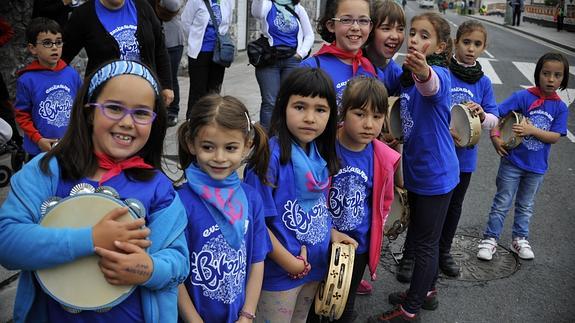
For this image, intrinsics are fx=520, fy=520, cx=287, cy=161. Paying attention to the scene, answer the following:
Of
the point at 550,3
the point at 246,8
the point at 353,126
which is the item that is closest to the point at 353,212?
the point at 353,126

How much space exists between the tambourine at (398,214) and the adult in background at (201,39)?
128 inches

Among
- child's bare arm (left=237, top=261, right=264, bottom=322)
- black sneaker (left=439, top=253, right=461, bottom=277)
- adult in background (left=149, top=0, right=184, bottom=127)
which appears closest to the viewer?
child's bare arm (left=237, top=261, right=264, bottom=322)

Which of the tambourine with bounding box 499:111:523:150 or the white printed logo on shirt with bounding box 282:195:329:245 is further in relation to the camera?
the tambourine with bounding box 499:111:523:150

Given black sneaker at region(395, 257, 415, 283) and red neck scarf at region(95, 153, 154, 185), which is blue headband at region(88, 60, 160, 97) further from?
black sneaker at region(395, 257, 415, 283)

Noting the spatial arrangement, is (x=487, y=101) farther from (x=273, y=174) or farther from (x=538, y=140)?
(x=273, y=174)

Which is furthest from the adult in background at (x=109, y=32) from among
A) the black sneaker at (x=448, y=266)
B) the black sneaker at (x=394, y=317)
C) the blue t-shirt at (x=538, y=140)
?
the blue t-shirt at (x=538, y=140)

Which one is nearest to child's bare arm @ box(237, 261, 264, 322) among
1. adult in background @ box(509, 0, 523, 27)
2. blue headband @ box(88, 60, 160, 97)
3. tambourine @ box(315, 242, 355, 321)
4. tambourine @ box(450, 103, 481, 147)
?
tambourine @ box(315, 242, 355, 321)

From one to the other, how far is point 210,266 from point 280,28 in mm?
4263

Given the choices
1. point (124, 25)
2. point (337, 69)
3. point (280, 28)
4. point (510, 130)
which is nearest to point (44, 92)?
point (124, 25)

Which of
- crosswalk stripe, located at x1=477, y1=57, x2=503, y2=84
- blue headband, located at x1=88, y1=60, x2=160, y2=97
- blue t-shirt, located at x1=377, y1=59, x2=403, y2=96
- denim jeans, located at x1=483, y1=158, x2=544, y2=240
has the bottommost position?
crosswalk stripe, located at x1=477, y1=57, x2=503, y2=84

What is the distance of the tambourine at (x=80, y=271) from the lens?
5.10ft

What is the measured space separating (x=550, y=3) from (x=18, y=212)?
41.6 metres

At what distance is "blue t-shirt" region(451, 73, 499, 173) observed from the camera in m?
3.53

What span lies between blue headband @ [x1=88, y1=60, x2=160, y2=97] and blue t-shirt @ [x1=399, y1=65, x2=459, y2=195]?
65.1 inches
